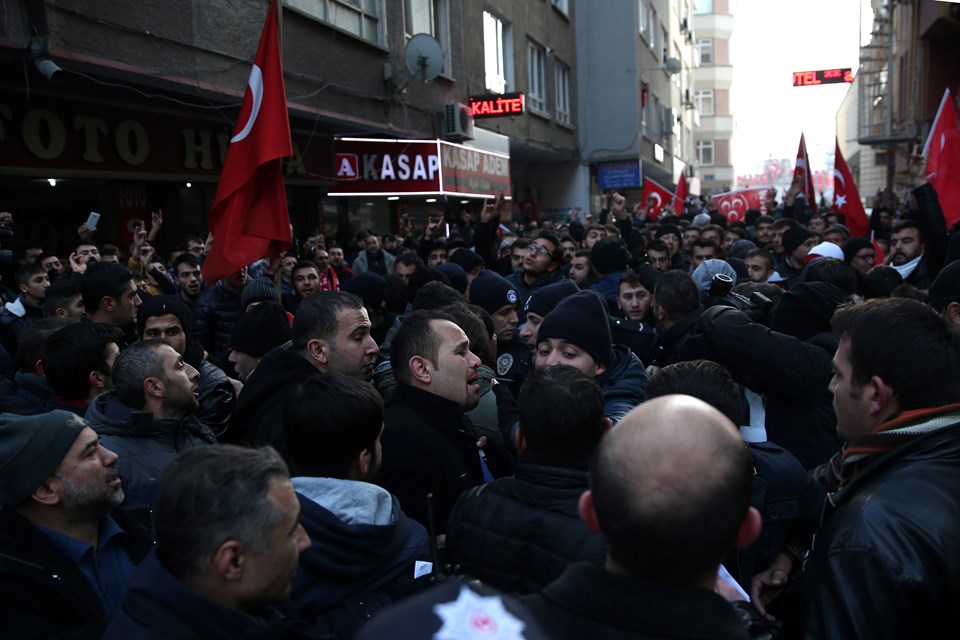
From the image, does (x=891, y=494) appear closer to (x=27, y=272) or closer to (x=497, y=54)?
(x=27, y=272)

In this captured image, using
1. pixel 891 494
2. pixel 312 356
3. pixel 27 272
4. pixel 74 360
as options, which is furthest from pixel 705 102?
pixel 891 494

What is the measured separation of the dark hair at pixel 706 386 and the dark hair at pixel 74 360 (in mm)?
2591

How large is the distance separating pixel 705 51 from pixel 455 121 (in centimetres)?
4887

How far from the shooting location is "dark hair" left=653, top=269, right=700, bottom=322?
456 centimetres

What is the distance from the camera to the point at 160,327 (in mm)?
4555

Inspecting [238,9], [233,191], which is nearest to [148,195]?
[238,9]

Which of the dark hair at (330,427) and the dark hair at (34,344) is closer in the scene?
the dark hair at (330,427)

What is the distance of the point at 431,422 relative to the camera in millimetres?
3061

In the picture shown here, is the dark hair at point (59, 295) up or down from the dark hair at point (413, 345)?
up

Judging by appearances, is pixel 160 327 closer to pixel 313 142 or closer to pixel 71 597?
pixel 71 597

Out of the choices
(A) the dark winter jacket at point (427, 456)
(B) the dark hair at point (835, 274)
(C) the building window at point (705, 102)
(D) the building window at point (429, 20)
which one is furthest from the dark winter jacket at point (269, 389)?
(C) the building window at point (705, 102)

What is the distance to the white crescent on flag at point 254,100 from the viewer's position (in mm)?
5582

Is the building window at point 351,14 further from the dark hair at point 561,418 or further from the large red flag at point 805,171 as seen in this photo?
the dark hair at point 561,418

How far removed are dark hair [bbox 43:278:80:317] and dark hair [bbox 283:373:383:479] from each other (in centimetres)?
361
